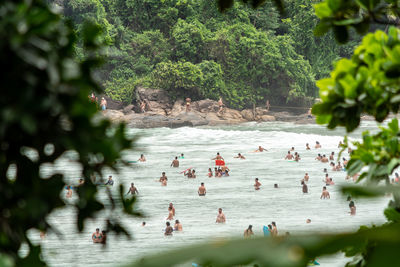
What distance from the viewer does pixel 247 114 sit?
3706 cm

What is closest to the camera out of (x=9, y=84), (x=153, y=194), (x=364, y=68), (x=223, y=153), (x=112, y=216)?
(x=9, y=84)

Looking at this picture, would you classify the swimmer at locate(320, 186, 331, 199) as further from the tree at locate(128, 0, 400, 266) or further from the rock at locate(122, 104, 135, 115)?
the rock at locate(122, 104, 135, 115)

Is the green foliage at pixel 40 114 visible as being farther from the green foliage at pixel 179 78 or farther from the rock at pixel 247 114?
the rock at pixel 247 114

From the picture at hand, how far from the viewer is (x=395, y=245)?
1.40 feet

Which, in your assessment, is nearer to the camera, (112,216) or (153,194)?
(112,216)

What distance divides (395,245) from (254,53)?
37.8 m

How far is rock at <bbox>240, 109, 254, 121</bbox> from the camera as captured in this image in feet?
121

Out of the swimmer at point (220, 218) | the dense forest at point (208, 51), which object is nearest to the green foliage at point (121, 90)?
the dense forest at point (208, 51)

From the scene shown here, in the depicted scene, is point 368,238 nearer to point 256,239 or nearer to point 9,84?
point 256,239

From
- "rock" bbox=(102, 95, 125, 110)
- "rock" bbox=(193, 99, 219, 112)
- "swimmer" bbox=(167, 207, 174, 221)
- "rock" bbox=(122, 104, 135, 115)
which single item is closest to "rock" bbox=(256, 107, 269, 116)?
"rock" bbox=(193, 99, 219, 112)

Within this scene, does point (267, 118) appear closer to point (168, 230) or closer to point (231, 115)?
point (231, 115)

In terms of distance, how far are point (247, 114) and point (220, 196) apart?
17.6 m

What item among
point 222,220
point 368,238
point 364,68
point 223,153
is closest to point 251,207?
point 222,220

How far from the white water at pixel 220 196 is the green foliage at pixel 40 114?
8.70 meters
